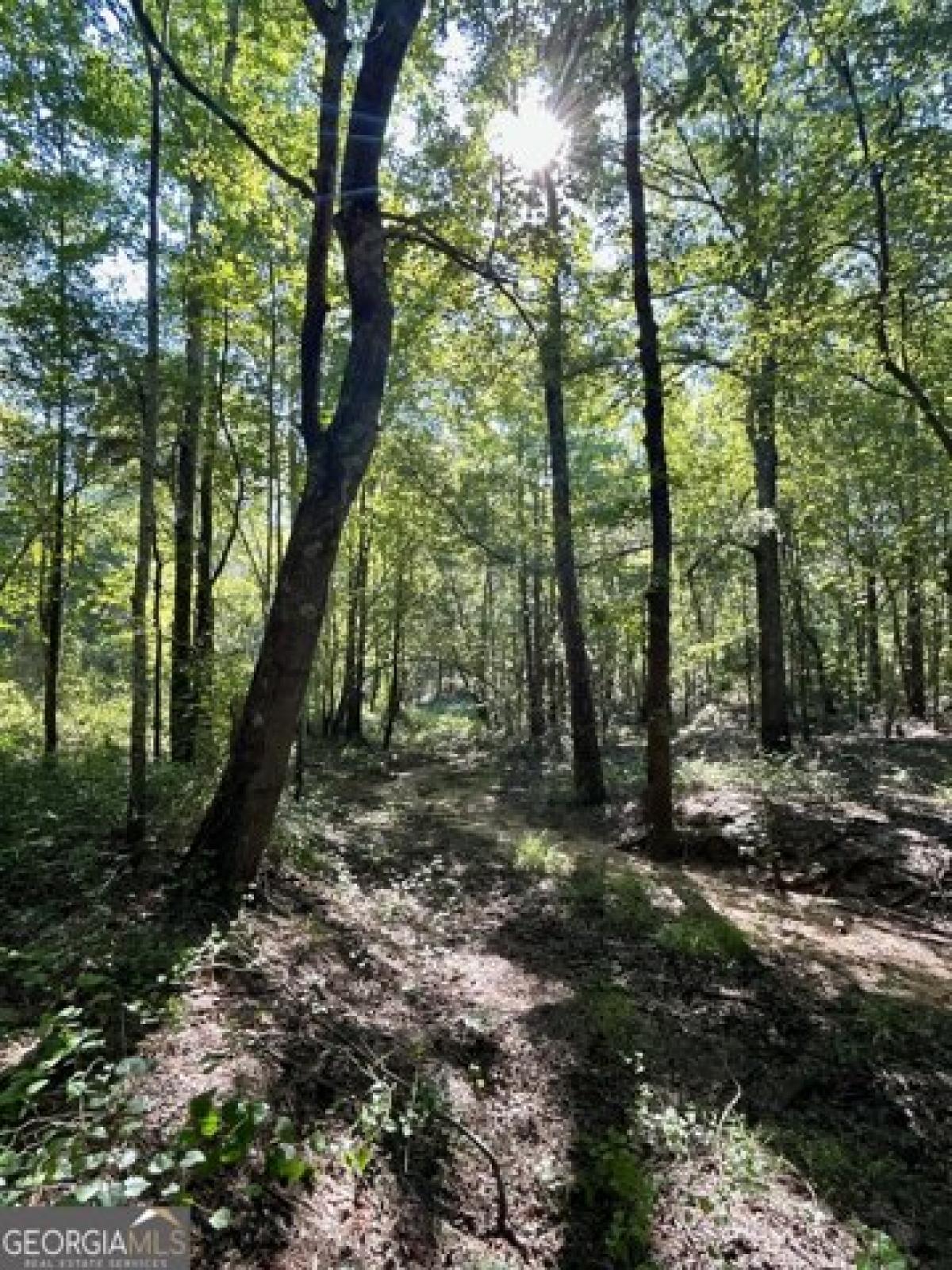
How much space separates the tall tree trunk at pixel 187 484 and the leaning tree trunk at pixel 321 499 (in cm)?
421

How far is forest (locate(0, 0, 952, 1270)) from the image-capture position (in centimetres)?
273

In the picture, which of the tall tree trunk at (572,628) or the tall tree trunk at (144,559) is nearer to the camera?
the tall tree trunk at (144,559)

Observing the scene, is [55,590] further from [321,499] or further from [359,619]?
[359,619]

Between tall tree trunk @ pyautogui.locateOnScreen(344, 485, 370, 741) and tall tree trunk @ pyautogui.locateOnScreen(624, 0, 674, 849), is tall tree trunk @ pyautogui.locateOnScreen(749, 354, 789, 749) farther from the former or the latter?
tall tree trunk @ pyautogui.locateOnScreen(344, 485, 370, 741)

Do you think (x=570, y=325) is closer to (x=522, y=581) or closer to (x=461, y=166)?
(x=461, y=166)

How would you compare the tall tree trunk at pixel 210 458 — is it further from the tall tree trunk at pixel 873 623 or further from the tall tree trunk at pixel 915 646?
the tall tree trunk at pixel 873 623

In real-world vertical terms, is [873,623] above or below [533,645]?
above

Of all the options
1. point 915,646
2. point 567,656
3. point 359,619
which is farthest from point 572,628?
point 915,646

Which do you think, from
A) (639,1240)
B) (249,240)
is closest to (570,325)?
(249,240)

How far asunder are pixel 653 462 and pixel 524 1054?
596 centimetres

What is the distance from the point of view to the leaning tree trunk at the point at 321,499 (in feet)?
15.6

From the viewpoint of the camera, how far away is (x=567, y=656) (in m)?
10.7

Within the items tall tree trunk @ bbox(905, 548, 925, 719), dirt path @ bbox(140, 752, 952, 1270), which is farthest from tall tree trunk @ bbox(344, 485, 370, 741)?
tall tree trunk @ bbox(905, 548, 925, 719)

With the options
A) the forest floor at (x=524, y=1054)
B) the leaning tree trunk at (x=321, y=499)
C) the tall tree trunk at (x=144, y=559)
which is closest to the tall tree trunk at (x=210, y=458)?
the tall tree trunk at (x=144, y=559)
